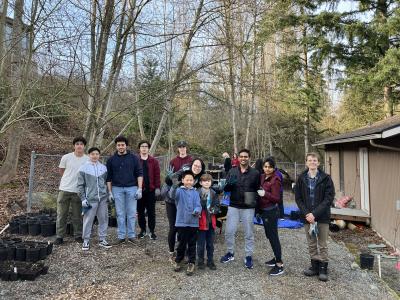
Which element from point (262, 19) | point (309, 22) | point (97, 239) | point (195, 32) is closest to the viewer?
point (97, 239)

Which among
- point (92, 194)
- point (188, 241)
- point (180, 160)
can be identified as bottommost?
point (188, 241)

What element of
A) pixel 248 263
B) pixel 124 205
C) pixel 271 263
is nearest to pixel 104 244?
pixel 124 205

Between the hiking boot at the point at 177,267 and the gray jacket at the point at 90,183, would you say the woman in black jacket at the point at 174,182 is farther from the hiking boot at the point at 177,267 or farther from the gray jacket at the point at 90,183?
the gray jacket at the point at 90,183

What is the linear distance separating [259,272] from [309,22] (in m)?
15.7

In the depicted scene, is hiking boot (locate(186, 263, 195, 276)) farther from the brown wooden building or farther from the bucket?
the brown wooden building

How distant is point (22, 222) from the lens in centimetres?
651

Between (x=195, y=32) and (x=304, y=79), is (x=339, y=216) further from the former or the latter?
(x=304, y=79)

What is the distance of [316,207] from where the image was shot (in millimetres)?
4871

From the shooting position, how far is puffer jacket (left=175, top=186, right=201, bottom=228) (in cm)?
485

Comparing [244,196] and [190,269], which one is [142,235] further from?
[244,196]

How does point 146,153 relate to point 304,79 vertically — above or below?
below

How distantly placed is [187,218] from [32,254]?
202 centimetres

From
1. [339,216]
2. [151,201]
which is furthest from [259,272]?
[339,216]

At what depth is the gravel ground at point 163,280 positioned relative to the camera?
426 centimetres
